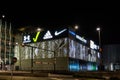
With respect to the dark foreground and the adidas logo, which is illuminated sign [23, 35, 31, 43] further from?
the dark foreground

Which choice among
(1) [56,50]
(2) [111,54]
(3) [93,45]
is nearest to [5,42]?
(1) [56,50]

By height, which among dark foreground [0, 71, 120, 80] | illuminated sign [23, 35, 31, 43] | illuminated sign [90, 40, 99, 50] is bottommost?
dark foreground [0, 71, 120, 80]

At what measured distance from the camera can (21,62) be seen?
95688 mm

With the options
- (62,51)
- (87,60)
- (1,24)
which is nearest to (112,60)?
(87,60)

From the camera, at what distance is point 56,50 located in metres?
82.9

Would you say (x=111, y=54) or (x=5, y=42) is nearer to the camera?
(x=5, y=42)

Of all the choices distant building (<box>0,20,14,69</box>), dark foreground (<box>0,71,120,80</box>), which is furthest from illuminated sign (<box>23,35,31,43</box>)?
dark foreground (<box>0,71,120,80</box>)

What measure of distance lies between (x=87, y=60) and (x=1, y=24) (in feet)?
117

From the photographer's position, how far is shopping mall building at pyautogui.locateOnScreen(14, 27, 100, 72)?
3214 inches

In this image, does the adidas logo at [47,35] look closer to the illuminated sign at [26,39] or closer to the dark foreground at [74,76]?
the illuminated sign at [26,39]

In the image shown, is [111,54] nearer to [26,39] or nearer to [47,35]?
[47,35]

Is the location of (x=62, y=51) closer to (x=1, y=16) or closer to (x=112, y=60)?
(x=1, y=16)

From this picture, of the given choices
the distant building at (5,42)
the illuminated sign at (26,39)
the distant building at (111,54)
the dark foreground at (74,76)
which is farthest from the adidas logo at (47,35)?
the dark foreground at (74,76)

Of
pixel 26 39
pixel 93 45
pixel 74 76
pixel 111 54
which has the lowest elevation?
pixel 74 76
